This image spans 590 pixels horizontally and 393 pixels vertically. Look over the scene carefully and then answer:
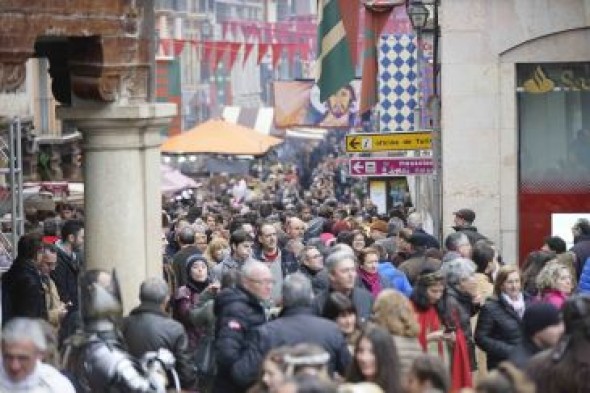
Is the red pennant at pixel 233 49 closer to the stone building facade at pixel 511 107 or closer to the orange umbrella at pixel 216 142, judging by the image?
the orange umbrella at pixel 216 142

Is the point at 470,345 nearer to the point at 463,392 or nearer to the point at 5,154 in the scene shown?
the point at 463,392

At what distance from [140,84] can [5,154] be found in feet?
28.9

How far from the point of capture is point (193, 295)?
15633 mm

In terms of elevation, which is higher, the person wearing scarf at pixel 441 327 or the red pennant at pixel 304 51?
the red pennant at pixel 304 51

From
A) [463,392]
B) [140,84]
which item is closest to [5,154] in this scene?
[140,84]

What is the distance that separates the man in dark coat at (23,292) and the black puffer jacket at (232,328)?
2.84 meters

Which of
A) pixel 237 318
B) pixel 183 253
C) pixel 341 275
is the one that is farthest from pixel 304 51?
pixel 237 318

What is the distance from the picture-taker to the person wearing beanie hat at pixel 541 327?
1138 centimetres

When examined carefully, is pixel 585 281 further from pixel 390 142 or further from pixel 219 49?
pixel 219 49

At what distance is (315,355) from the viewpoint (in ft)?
32.3

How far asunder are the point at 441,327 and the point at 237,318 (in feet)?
5.70

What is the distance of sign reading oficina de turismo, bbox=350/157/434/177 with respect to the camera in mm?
25750

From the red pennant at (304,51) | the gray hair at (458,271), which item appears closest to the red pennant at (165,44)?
the red pennant at (304,51)

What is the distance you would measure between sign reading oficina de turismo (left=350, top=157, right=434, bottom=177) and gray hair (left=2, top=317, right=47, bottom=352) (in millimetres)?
15219
